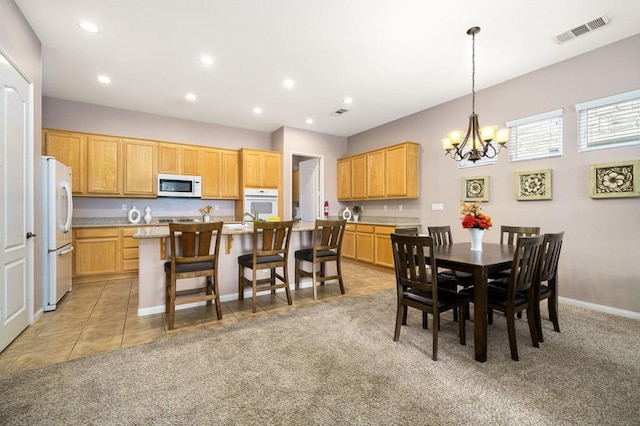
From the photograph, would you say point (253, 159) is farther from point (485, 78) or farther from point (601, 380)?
point (601, 380)

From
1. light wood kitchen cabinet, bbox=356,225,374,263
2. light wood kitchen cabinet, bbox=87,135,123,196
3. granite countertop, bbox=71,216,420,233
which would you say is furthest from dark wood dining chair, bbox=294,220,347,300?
light wood kitchen cabinet, bbox=87,135,123,196

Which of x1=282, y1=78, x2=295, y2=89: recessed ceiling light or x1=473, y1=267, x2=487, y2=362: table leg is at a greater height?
x1=282, y1=78, x2=295, y2=89: recessed ceiling light

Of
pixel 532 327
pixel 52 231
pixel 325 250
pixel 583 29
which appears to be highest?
pixel 583 29

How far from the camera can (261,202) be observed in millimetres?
6051

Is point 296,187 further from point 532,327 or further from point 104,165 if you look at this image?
point 532,327

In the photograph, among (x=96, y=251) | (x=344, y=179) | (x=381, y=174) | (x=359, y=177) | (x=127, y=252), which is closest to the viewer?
(x=96, y=251)

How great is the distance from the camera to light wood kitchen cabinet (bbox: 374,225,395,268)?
5223mm

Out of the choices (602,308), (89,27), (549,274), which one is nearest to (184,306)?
(89,27)

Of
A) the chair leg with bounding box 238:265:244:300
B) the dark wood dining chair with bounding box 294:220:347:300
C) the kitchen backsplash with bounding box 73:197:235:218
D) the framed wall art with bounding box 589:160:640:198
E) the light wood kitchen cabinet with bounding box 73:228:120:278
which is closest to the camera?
the framed wall art with bounding box 589:160:640:198

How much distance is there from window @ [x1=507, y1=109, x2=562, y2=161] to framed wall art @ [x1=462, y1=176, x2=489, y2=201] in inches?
19.1

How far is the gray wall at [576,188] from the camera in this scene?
10.3 feet

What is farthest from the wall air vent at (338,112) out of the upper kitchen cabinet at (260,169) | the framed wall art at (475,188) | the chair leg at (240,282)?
the chair leg at (240,282)

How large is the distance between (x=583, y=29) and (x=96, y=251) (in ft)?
22.6

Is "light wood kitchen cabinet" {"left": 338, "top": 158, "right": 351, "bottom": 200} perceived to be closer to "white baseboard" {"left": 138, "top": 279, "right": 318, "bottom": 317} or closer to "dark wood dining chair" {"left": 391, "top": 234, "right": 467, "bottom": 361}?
"white baseboard" {"left": 138, "top": 279, "right": 318, "bottom": 317}
